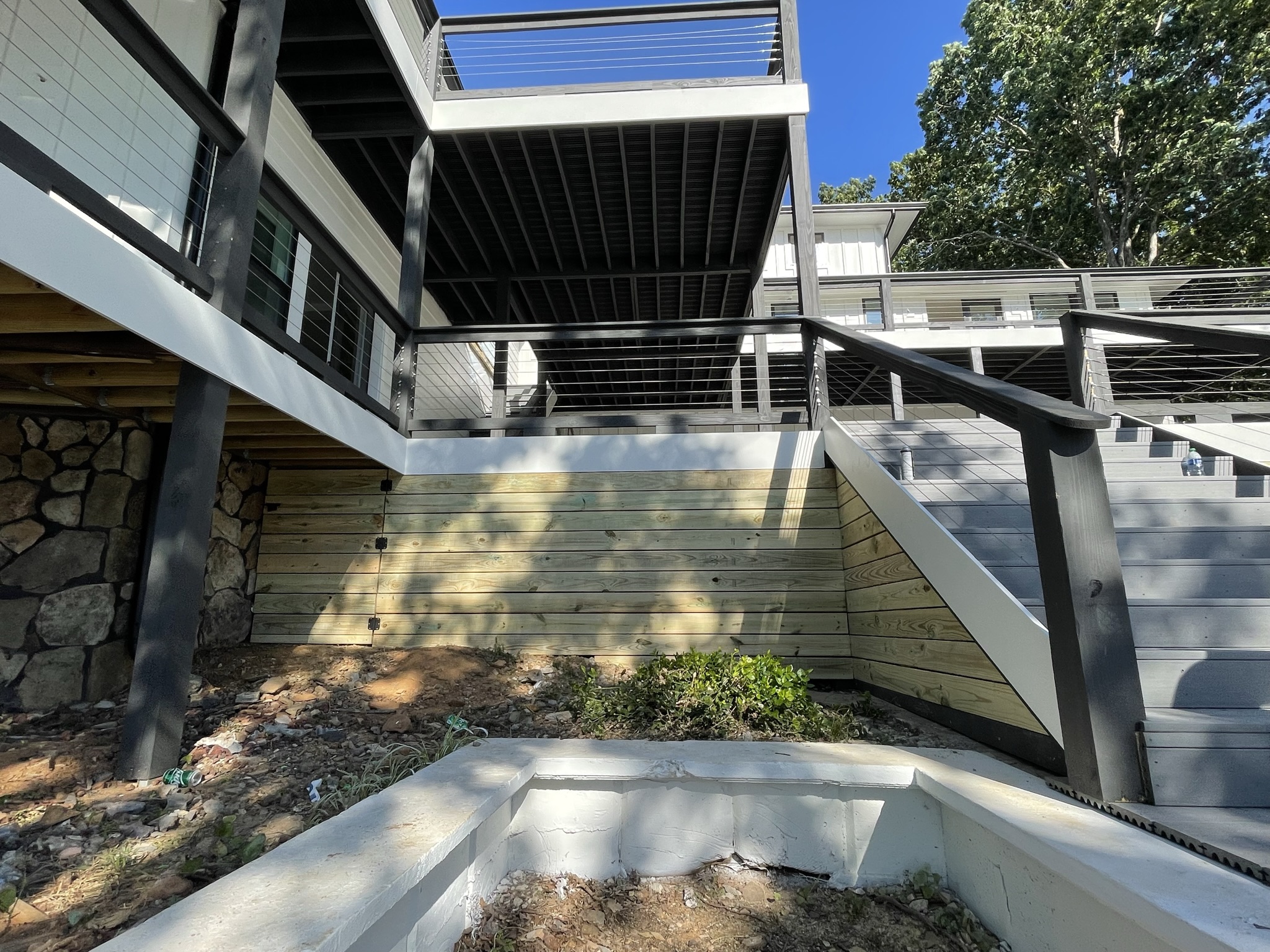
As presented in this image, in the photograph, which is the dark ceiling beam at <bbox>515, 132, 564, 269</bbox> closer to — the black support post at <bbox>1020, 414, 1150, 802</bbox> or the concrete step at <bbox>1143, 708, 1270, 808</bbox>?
the black support post at <bbox>1020, 414, 1150, 802</bbox>

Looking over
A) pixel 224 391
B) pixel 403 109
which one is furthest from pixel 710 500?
pixel 403 109

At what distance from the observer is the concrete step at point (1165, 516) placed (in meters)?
3.08

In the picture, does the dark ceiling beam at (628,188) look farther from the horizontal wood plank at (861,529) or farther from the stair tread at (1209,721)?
the stair tread at (1209,721)

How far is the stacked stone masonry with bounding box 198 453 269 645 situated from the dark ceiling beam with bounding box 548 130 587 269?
371cm

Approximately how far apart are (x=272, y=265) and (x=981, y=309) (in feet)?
49.1

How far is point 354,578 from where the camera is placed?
15.1ft

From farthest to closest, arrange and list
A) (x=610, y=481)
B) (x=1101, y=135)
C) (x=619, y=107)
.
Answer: (x=1101, y=135), (x=619, y=107), (x=610, y=481)

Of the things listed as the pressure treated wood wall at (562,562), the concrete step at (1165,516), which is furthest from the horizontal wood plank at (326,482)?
the concrete step at (1165,516)

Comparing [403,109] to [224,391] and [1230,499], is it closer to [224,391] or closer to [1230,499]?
[224,391]

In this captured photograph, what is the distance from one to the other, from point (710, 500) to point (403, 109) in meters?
4.41

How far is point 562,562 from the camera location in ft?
14.8

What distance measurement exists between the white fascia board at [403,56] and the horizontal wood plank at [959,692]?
Answer: 220 inches

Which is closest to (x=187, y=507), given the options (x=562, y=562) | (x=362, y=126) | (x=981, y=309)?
(x=562, y=562)

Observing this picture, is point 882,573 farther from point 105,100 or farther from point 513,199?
point 105,100
